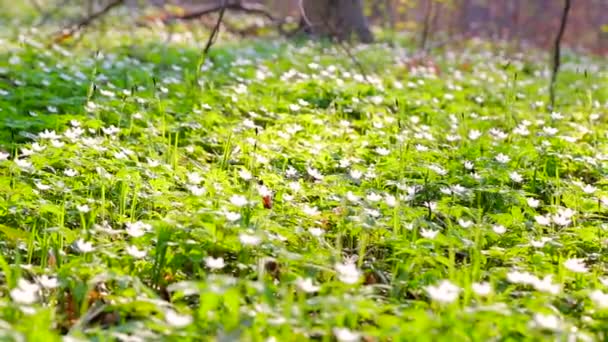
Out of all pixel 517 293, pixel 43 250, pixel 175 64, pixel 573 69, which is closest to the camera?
pixel 517 293

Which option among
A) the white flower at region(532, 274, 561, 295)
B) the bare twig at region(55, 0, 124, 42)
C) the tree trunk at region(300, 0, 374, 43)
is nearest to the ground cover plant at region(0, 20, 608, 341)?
the white flower at region(532, 274, 561, 295)

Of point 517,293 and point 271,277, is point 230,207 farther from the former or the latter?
point 517,293

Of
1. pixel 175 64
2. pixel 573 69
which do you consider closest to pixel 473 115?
pixel 175 64

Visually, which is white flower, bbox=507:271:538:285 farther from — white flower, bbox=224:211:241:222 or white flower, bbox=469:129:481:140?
white flower, bbox=469:129:481:140

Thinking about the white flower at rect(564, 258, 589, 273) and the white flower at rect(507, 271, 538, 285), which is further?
the white flower at rect(564, 258, 589, 273)

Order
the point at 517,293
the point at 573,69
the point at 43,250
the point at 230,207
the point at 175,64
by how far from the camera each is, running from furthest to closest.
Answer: the point at 573,69 < the point at 175,64 < the point at 230,207 < the point at 43,250 < the point at 517,293

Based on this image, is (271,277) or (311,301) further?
(271,277)

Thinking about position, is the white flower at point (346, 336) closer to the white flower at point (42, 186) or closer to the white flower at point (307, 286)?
the white flower at point (307, 286)
